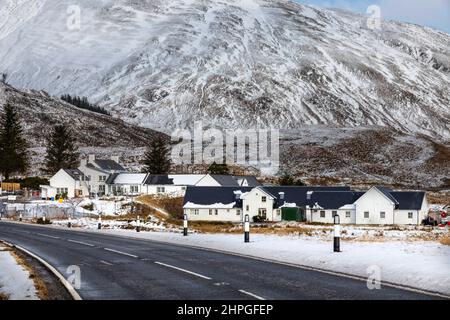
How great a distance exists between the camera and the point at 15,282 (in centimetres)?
1708

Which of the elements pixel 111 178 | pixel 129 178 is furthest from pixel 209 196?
pixel 111 178

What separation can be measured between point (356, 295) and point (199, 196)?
87.3 meters

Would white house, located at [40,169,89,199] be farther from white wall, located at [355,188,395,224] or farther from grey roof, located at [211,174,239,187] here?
white wall, located at [355,188,395,224]

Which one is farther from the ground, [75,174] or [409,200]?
[75,174]

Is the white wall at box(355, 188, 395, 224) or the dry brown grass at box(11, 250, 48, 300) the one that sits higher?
the white wall at box(355, 188, 395, 224)

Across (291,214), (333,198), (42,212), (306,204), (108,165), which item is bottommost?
(291,214)

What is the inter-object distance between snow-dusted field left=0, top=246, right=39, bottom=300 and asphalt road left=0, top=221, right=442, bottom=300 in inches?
50.5

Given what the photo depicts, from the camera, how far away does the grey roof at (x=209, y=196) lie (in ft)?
331

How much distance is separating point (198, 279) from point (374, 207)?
256 feet

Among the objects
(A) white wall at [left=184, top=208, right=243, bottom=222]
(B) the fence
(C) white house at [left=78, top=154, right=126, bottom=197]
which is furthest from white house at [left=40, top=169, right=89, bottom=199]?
(B) the fence

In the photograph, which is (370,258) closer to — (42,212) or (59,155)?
(42,212)

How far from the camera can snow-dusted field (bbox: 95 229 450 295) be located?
16797mm
